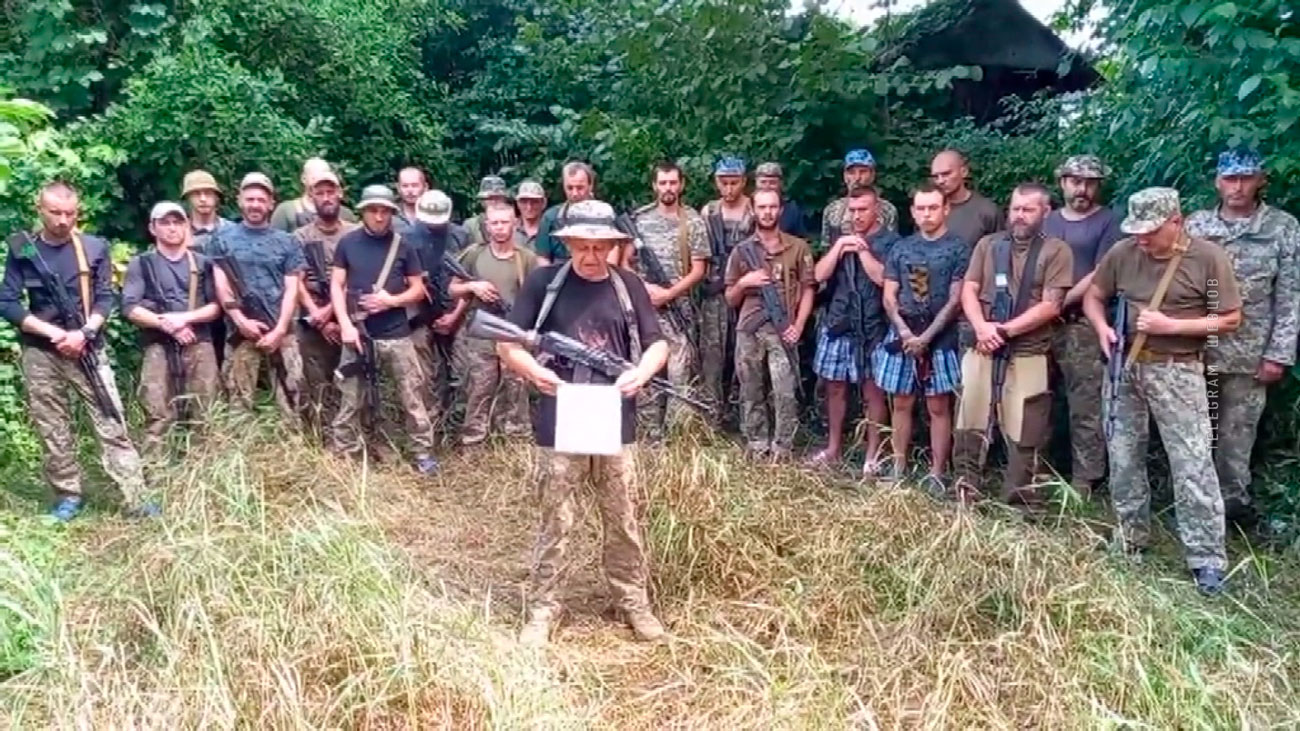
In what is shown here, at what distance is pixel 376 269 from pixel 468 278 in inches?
23.0

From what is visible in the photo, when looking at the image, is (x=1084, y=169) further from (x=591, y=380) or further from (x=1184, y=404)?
(x=591, y=380)

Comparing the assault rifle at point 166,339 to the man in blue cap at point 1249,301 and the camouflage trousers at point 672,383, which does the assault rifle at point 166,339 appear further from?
the man in blue cap at point 1249,301

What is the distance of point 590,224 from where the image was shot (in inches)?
179

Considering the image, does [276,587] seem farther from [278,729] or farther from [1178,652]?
[1178,652]

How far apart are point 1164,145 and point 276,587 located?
505 cm

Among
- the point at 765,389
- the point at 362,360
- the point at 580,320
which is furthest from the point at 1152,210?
the point at 362,360

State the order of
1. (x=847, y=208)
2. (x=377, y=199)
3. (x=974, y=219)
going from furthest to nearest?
(x=847, y=208), (x=377, y=199), (x=974, y=219)

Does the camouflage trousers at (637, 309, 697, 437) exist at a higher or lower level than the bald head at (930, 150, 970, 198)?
lower

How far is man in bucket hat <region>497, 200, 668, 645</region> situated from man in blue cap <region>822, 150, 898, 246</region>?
2581 mm

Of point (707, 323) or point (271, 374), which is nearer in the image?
point (271, 374)

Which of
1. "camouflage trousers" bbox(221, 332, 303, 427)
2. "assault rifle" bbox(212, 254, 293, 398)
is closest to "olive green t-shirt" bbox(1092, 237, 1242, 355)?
"camouflage trousers" bbox(221, 332, 303, 427)

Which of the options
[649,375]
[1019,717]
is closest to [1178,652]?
[1019,717]

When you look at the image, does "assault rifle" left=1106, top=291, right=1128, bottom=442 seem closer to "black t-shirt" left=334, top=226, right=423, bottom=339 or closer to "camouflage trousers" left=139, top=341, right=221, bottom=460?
"black t-shirt" left=334, top=226, right=423, bottom=339

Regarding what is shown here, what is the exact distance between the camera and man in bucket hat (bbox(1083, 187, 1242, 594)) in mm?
5008
